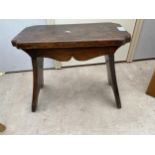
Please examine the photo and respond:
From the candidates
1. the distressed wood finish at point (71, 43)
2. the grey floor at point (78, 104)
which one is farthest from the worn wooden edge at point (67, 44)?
the grey floor at point (78, 104)

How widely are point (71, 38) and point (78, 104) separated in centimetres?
58

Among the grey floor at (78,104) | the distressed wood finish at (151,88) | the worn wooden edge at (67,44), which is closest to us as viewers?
the worn wooden edge at (67,44)

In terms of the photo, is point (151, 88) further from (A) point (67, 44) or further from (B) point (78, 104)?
(A) point (67, 44)

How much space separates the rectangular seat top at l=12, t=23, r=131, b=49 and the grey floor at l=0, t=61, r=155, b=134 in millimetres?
553

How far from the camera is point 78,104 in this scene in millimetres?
1423

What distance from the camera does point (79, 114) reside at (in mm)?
1328

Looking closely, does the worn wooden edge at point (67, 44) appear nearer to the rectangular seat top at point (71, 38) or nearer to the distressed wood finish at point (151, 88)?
the rectangular seat top at point (71, 38)

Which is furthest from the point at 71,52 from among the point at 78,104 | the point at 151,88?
the point at 151,88

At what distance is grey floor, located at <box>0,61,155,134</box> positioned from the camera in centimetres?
122

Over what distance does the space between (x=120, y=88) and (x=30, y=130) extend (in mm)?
869

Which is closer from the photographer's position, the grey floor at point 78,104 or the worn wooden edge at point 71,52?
the worn wooden edge at point 71,52

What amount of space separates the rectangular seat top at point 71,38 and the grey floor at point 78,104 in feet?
1.81

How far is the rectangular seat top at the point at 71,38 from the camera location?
3.40ft

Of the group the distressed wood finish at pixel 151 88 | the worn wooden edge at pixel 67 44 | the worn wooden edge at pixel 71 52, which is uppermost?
the worn wooden edge at pixel 67 44
